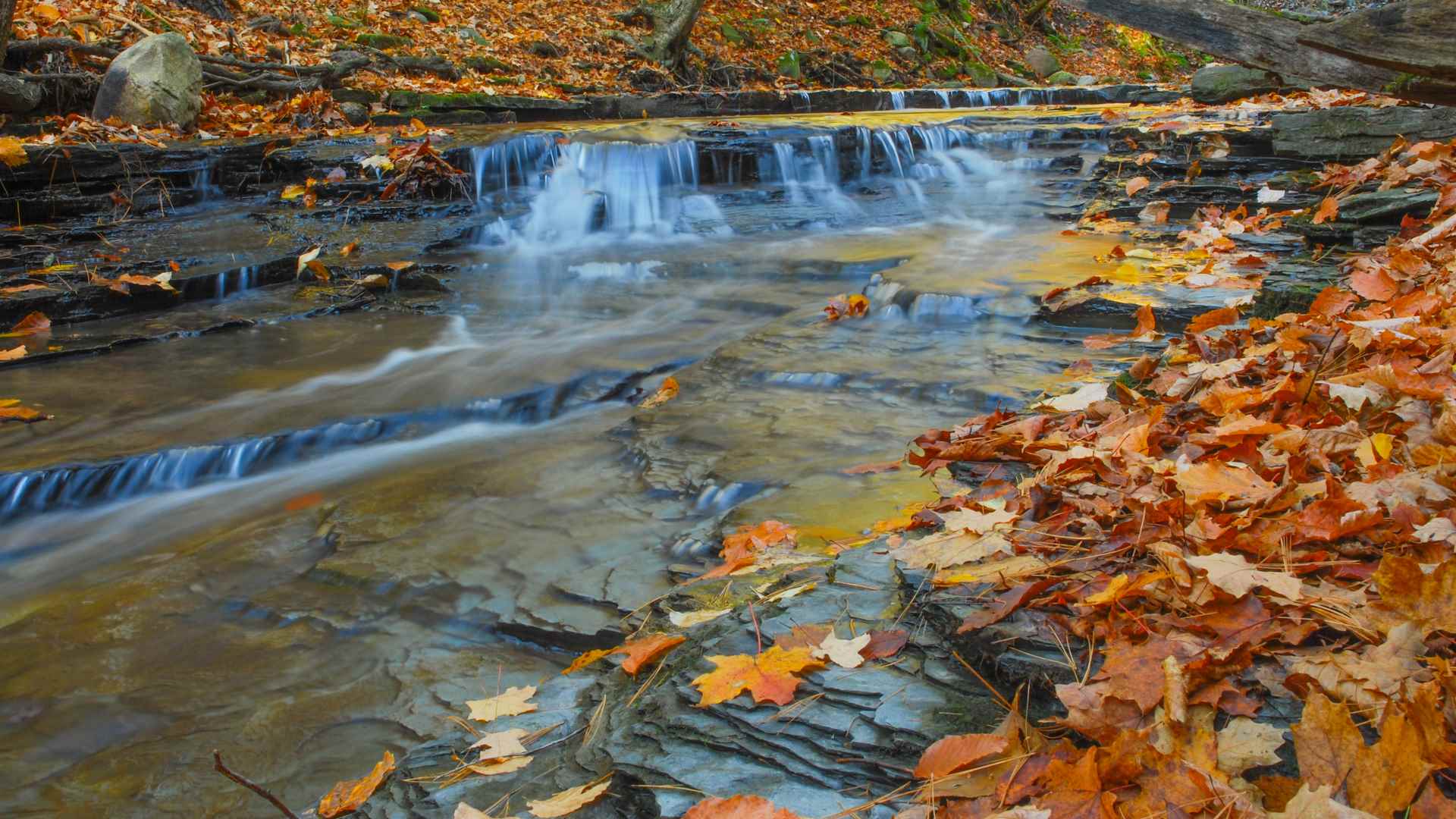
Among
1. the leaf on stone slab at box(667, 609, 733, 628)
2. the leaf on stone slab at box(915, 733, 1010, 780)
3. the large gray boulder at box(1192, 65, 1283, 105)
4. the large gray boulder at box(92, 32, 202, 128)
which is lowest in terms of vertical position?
the leaf on stone slab at box(667, 609, 733, 628)

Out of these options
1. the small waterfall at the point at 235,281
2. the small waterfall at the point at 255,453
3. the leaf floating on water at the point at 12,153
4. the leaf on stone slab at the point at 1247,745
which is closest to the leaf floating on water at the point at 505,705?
the leaf on stone slab at the point at 1247,745

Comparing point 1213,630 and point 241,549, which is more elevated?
point 1213,630

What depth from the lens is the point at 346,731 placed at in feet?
8.45

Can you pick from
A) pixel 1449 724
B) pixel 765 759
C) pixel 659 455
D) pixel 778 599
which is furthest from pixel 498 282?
pixel 1449 724

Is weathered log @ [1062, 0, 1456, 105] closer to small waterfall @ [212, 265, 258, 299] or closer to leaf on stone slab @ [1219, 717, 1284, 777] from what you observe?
leaf on stone slab @ [1219, 717, 1284, 777]

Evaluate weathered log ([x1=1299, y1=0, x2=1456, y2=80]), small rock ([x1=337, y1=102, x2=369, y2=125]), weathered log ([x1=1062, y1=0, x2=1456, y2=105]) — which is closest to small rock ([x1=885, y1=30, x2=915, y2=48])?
small rock ([x1=337, y1=102, x2=369, y2=125])

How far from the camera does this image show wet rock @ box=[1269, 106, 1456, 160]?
6.26 m

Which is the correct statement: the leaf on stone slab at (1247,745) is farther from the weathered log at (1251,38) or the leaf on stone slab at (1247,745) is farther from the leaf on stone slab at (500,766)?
the weathered log at (1251,38)

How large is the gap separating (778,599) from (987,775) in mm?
848

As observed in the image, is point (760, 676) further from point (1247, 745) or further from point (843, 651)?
point (1247, 745)

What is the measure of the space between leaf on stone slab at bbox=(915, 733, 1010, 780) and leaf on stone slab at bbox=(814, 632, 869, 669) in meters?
0.33

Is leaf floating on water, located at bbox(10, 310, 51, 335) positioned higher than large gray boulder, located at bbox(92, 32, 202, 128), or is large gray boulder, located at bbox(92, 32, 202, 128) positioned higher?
large gray boulder, located at bbox(92, 32, 202, 128)

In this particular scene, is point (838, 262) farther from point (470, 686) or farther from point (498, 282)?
point (470, 686)

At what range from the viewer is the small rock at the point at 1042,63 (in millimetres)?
20688
